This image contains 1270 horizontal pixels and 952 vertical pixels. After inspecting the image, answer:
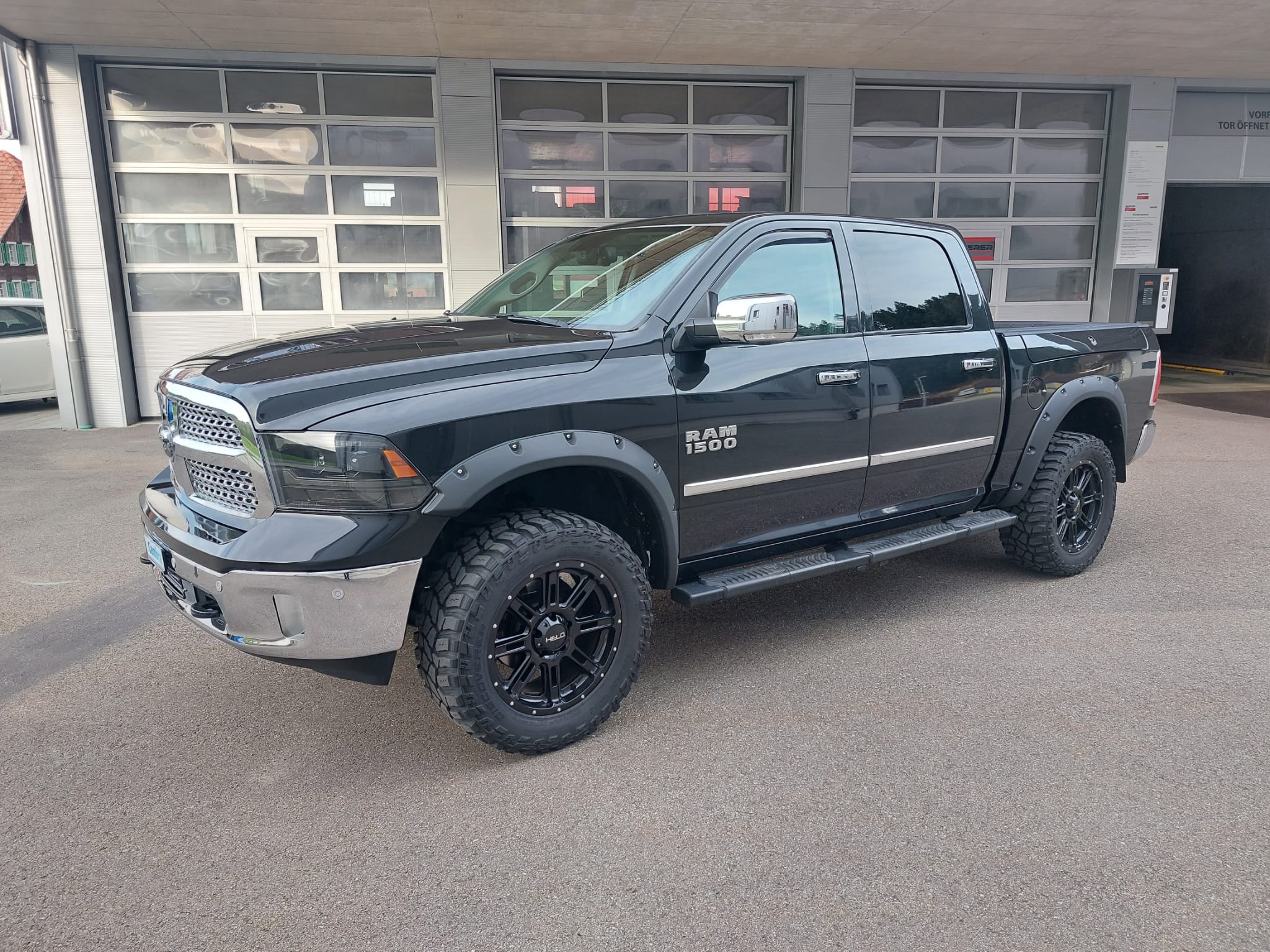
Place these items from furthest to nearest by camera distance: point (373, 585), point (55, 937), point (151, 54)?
point (151, 54)
point (373, 585)
point (55, 937)

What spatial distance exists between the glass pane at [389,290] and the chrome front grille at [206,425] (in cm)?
841

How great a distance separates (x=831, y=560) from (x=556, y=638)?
1415 millimetres

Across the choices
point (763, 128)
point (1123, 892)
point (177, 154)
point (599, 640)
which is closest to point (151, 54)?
point (177, 154)

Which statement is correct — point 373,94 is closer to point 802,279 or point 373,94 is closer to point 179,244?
point 179,244

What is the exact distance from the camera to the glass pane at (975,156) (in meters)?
12.4

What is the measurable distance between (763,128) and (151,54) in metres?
7.29

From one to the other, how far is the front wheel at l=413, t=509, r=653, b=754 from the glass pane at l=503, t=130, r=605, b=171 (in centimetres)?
911

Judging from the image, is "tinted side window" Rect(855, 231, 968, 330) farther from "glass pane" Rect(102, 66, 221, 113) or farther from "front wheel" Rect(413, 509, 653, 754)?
"glass pane" Rect(102, 66, 221, 113)

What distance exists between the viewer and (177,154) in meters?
10.7

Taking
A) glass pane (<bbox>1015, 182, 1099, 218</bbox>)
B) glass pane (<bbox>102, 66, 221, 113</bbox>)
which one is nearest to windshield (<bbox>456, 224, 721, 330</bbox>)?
glass pane (<bbox>102, 66, 221, 113</bbox>)

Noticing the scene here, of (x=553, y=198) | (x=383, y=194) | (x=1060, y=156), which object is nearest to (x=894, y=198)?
(x=1060, y=156)

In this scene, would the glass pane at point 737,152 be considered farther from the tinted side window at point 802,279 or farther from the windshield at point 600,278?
the tinted side window at point 802,279

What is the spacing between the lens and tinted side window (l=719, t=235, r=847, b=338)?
3.76 meters

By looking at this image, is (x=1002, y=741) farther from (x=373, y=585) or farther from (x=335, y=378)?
(x=335, y=378)
